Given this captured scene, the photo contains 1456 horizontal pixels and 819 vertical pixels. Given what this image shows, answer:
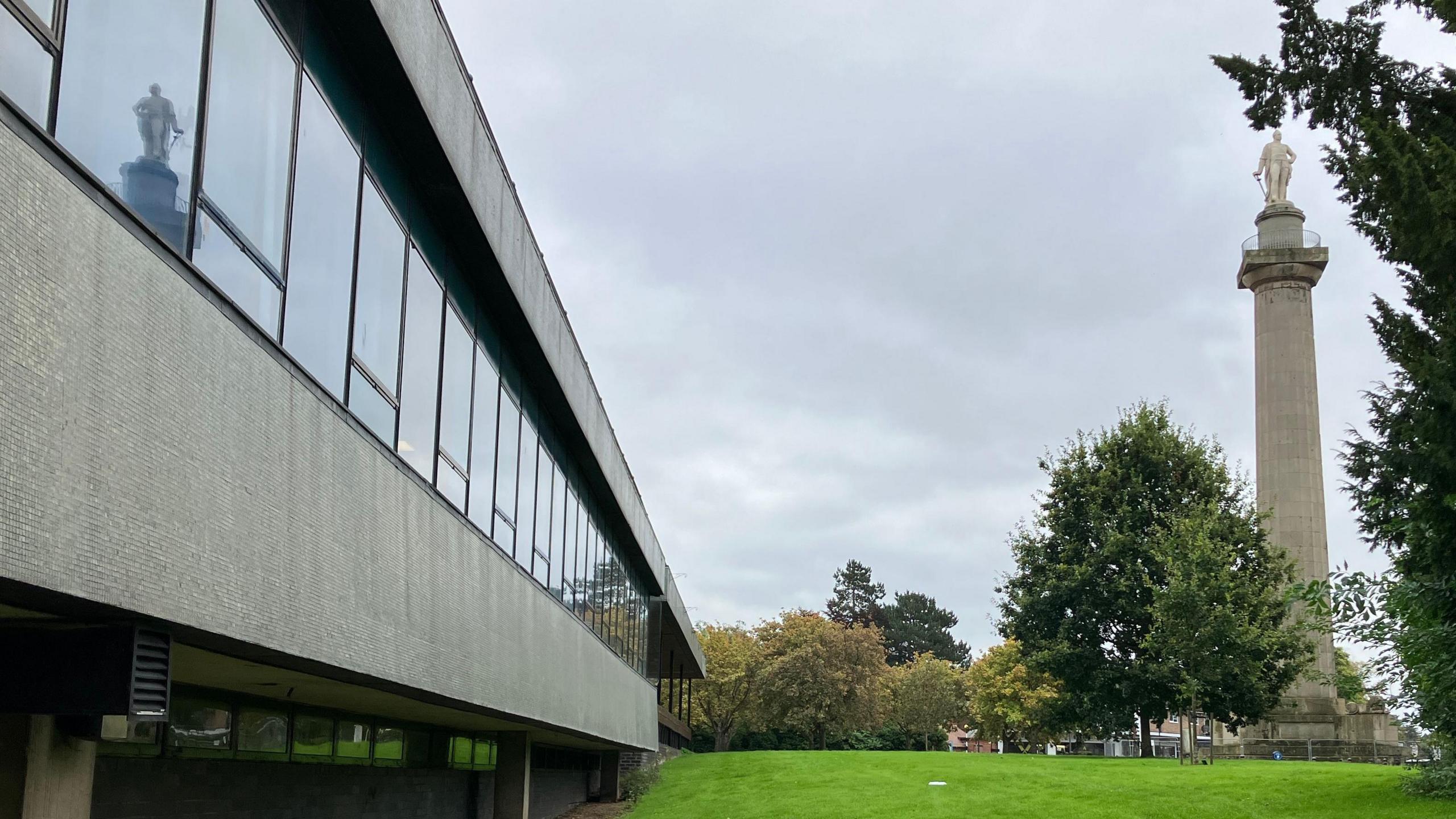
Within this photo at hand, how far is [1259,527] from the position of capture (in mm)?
41594

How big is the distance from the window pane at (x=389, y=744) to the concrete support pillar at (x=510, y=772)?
412 cm

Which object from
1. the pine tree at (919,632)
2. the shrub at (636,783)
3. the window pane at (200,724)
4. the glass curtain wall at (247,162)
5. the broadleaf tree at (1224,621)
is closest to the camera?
A: the glass curtain wall at (247,162)

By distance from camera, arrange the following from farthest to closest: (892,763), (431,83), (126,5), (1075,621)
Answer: (1075,621), (892,763), (431,83), (126,5)

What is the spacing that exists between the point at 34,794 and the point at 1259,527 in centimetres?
4152

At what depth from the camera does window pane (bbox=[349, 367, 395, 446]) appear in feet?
30.0

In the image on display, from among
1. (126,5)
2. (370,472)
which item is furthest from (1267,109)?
(126,5)

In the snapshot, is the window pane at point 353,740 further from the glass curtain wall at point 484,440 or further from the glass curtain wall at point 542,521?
the glass curtain wall at point 542,521

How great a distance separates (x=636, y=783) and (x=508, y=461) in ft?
70.0

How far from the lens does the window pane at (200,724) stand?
32.1ft

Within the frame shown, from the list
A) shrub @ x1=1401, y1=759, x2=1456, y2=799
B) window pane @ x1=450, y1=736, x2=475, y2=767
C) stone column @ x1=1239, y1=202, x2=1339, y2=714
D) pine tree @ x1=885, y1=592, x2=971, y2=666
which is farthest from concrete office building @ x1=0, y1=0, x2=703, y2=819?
pine tree @ x1=885, y1=592, x2=971, y2=666

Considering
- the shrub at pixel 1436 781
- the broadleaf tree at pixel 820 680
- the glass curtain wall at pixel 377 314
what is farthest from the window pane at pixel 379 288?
the broadleaf tree at pixel 820 680

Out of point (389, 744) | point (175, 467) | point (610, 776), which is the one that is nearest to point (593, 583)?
point (389, 744)

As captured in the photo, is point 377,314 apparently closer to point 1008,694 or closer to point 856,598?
point 1008,694

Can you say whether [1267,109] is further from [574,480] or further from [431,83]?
[574,480]
